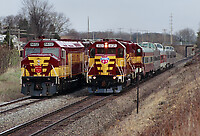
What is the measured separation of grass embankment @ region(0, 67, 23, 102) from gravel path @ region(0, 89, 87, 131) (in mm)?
3095

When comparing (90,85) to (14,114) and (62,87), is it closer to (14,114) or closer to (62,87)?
(62,87)

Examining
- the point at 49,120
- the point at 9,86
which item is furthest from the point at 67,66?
the point at 49,120

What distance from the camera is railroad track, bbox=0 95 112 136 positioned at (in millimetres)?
10859

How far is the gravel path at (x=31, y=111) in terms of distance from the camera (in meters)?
12.4

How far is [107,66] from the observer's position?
61.4 ft

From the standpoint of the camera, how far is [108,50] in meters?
19.0

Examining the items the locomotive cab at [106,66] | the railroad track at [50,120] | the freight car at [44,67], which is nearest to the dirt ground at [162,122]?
the railroad track at [50,120]

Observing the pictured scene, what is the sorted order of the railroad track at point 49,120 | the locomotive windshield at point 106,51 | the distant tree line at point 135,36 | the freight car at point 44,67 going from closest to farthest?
the railroad track at point 49,120 < the freight car at point 44,67 < the locomotive windshield at point 106,51 < the distant tree line at point 135,36

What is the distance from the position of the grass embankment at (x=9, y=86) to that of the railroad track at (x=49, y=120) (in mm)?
5084

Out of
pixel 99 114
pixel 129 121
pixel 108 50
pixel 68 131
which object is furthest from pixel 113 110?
pixel 108 50

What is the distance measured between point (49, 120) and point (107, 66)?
699 centimetres

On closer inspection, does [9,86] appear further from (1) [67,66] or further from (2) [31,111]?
(2) [31,111]

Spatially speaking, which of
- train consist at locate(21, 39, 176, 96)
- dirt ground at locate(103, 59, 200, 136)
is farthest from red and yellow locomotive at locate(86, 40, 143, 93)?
dirt ground at locate(103, 59, 200, 136)

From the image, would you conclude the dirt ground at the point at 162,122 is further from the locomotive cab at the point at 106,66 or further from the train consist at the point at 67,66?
the locomotive cab at the point at 106,66
